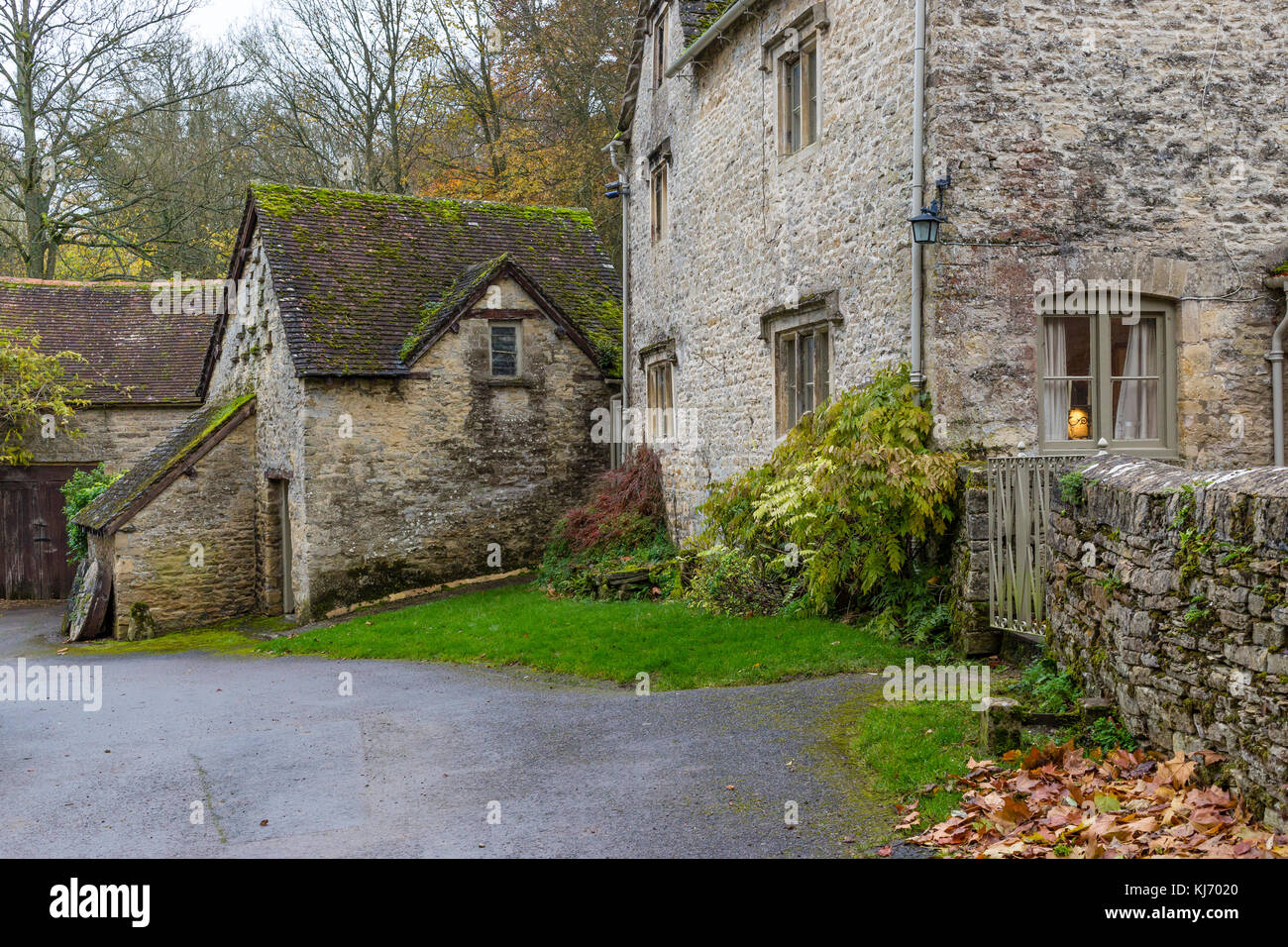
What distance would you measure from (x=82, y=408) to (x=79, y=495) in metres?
3.18

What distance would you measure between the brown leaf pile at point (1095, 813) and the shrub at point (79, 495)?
20.2 meters

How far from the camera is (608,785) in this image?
7.31 m

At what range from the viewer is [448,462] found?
1986 centimetres

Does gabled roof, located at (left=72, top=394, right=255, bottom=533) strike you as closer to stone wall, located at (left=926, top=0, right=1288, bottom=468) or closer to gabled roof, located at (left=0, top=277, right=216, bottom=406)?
gabled roof, located at (left=0, top=277, right=216, bottom=406)

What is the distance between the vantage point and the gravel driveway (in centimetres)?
639

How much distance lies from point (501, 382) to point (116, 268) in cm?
1929

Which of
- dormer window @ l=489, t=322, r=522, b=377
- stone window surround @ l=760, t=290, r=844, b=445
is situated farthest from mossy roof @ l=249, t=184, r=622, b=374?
stone window surround @ l=760, t=290, r=844, b=445

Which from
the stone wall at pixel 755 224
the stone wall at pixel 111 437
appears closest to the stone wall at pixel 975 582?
the stone wall at pixel 755 224

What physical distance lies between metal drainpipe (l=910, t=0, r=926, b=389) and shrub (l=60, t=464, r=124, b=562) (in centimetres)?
1731

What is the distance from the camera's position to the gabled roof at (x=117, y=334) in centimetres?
2639

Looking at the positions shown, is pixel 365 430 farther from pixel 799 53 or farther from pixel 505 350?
pixel 799 53

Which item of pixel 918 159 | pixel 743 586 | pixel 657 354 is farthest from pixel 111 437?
pixel 918 159
